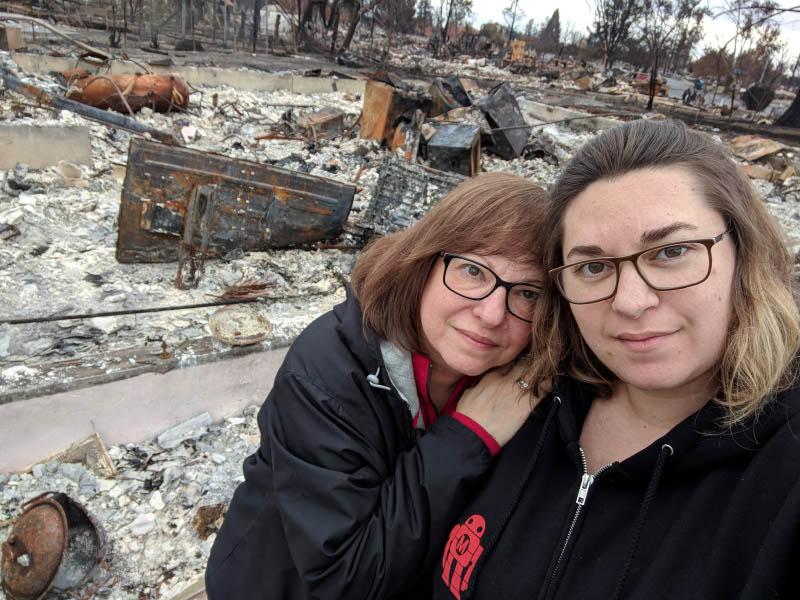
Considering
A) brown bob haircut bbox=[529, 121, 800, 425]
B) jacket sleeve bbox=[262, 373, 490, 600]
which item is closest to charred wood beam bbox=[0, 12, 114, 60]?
jacket sleeve bbox=[262, 373, 490, 600]

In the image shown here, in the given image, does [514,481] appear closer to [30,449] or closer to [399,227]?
[30,449]

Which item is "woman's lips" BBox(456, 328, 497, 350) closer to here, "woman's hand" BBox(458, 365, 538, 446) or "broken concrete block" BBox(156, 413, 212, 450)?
"woman's hand" BBox(458, 365, 538, 446)

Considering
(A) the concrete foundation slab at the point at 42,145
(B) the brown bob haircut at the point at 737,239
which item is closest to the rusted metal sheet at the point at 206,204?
(A) the concrete foundation slab at the point at 42,145

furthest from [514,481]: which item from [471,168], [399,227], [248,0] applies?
[248,0]

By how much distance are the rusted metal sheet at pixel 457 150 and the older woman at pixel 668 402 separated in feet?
21.8

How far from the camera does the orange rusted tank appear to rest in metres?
8.72

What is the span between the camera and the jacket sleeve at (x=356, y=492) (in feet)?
Answer: 4.59

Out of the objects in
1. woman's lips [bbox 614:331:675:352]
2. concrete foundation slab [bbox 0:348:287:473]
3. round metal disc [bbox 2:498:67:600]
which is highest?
woman's lips [bbox 614:331:675:352]

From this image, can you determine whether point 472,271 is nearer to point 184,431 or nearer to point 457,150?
point 184,431

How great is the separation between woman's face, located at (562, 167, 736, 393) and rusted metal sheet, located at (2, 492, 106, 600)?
2565 mm

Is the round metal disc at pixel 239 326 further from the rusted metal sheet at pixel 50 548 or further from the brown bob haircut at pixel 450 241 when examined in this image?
the brown bob haircut at pixel 450 241

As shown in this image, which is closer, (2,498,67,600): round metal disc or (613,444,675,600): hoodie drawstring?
(613,444,675,600): hoodie drawstring

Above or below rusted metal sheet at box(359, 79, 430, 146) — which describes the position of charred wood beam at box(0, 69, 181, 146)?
below

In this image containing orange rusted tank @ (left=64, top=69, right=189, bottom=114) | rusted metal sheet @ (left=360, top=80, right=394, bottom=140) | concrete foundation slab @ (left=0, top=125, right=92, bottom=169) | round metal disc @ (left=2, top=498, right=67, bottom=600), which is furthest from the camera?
rusted metal sheet @ (left=360, top=80, right=394, bottom=140)
